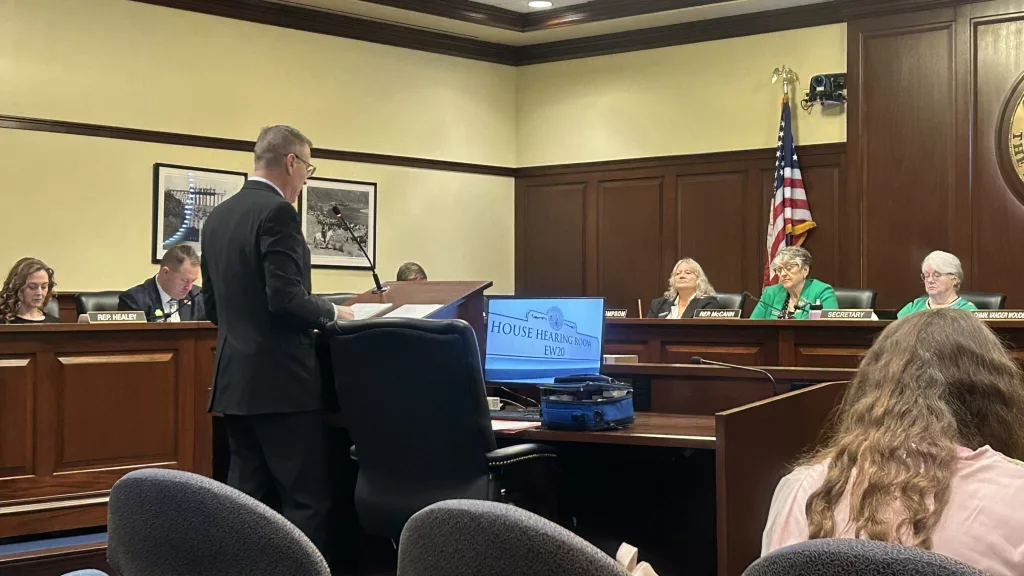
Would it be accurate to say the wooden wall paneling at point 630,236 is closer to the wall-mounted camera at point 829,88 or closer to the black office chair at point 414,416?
the wall-mounted camera at point 829,88

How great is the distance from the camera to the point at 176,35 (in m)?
6.79

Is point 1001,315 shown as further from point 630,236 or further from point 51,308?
point 51,308

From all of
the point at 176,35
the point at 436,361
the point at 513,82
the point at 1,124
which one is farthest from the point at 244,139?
the point at 436,361

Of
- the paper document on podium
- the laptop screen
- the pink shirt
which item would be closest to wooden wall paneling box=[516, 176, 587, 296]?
the laptop screen

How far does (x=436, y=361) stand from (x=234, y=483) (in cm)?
89

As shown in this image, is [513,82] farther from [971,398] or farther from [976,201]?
[971,398]

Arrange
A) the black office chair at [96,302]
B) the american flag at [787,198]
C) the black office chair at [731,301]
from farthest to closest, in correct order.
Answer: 1. the american flag at [787,198]
2. the black office chair at [731,301]
3. the black office chair at [96,302]

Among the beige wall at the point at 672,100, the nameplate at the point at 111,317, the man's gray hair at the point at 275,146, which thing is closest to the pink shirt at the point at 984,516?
the man's gray hair at the point at 275,146

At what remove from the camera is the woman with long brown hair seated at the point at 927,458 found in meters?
1.33

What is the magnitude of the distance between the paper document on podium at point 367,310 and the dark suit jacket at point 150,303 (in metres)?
2.36

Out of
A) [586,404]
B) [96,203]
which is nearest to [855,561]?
[586,404]

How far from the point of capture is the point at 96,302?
18.1 ft

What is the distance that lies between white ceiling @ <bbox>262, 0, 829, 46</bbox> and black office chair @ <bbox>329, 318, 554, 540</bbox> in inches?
200

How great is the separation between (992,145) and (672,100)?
2.31 m
